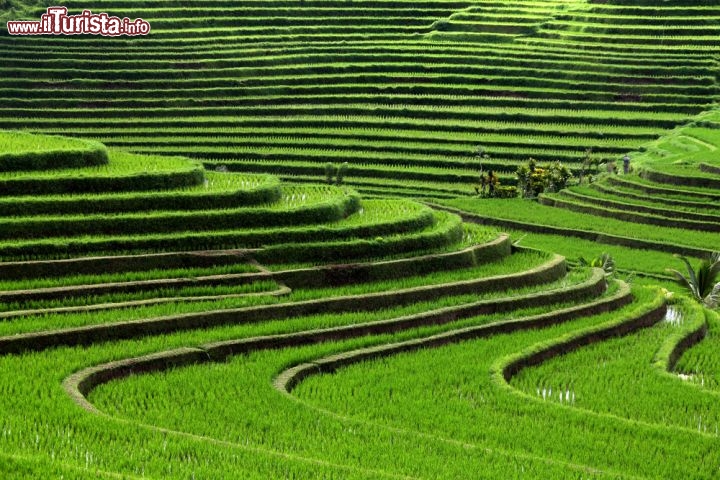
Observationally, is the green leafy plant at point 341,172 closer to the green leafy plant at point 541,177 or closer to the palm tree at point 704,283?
the green leafy plant at point 541,177

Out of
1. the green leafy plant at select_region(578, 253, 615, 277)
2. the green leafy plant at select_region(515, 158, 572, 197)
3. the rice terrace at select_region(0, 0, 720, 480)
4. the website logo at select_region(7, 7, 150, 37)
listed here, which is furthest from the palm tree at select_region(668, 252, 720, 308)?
the website logo at select_region(7, 7, 150, 37)

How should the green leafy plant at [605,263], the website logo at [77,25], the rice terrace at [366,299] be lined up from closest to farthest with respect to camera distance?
the rice terrace at [366,299], the green leafy plant at [605,263], the website logo at [77,25]

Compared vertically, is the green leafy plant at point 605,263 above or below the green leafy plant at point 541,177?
below

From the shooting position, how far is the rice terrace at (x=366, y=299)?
984 cm

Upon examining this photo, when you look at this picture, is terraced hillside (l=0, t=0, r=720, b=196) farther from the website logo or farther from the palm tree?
the palm tree

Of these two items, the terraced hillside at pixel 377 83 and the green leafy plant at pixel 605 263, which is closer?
the green leafy plant at pixel 605 263

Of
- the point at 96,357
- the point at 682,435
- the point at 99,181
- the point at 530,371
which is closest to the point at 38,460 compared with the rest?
the point at 96,357

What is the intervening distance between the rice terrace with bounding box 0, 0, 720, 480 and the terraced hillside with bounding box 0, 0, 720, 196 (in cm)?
20

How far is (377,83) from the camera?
36.6 meters

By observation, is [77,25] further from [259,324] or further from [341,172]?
[259,324]

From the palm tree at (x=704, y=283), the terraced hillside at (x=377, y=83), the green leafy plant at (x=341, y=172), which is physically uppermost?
the terraced hillside at (x=377, y=83)

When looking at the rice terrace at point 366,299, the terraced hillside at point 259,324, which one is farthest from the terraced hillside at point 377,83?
the terraced hillside at point 259,324

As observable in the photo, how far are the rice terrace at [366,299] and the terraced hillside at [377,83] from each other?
199 millimetres

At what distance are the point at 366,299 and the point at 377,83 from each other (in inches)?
892
